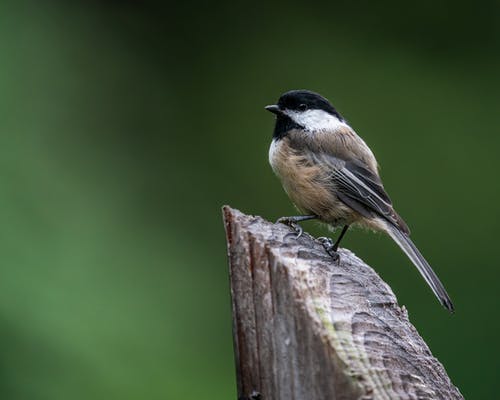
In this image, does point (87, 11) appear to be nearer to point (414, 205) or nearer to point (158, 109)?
point (158, 109)

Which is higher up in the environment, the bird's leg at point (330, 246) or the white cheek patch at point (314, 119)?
the white cheek patch at point (314, 119)

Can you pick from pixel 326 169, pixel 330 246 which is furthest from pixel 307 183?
pixel 330 246

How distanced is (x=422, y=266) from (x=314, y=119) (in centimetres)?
102

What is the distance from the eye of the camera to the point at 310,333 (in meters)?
1.60

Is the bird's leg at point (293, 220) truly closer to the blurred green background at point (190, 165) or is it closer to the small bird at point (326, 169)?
the small bird at point (326, 169)

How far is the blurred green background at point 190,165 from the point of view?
4.04m

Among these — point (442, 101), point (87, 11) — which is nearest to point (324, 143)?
Result: point (442, 101)

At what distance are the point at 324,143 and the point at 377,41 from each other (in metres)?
2.06

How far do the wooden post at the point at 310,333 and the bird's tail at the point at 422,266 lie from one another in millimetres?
889

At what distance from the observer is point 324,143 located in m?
3.68

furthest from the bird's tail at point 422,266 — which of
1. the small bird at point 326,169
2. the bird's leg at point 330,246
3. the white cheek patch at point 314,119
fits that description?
the white cheek patch at point 314,119

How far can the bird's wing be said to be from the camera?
135 inches

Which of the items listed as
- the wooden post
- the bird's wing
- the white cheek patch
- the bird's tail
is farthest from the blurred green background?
the wooden post

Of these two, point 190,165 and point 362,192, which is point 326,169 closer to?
point 362,192
